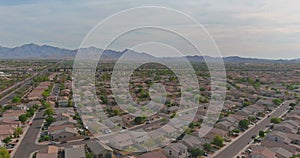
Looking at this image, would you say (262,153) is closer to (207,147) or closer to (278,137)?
(207,147)

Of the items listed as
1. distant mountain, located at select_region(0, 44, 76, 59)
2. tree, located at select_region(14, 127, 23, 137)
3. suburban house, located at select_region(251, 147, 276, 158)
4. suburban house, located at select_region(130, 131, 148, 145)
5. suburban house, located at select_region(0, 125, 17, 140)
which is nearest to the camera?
suburban house, located at select_region(251, 147, 276, 158)

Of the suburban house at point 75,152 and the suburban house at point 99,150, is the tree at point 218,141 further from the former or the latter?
the suburban house at point 75,152

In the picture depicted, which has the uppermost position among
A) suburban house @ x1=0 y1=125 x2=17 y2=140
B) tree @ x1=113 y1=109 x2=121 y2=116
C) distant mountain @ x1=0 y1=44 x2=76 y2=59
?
distant mountain @ x1=0 y1=44 x2=76 y2=59

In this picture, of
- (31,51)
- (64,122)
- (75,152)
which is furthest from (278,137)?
(31,51)

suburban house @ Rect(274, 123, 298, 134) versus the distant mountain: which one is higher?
the distant mountain

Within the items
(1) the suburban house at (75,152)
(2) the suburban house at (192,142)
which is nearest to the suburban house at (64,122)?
(1) the suburban house at (75,152)

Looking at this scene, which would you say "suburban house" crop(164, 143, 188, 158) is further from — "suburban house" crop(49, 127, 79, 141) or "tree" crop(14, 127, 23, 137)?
"tree" crop(14, 127, 23, 137)

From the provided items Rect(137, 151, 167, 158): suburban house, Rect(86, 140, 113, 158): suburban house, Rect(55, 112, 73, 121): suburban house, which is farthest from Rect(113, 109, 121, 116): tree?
Rect(137, 151, 167, 158): suburban house

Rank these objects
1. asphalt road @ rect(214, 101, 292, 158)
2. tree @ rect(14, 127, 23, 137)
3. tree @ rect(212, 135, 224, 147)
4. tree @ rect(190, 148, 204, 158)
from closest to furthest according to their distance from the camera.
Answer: tree @ rect(190, 148, 204, 158) < asphalt road @ rect(214, 101, 292, 158) < tree @ rect(212, 135, 224, 147) < tree @ rect(14, 127, 23, 137)
